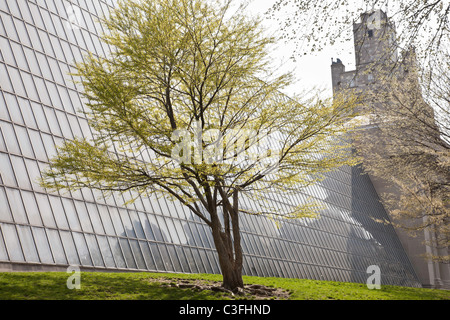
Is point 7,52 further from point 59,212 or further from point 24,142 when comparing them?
point 59,212

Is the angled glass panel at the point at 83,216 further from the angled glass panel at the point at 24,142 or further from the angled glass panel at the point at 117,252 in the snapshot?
the angled glass panel at the point at 24,142

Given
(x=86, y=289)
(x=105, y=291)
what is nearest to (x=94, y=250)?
(x=86, y=289)

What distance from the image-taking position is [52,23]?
27484 mm

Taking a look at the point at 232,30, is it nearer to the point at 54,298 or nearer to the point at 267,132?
the point at 267,132

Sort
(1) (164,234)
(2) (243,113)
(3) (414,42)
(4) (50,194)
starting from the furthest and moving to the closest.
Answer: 1. (1) (164,234)
2. (4) (50,194)
3. (2) (243,113)
4. (3) (414,42)

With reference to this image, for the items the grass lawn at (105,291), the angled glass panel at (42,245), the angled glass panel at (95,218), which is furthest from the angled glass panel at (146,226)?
the grass lawn at (105,291)

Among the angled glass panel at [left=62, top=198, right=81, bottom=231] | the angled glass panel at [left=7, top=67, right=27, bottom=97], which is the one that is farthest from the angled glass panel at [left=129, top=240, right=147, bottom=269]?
the angled glass panel at [left=7, top=67, right=27, bottom=97]

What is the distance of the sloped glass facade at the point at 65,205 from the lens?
Result: 20094 mm

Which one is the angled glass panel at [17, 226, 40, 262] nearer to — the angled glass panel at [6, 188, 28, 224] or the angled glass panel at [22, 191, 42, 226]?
the angled glass panel at [6, 188, 28, 224]

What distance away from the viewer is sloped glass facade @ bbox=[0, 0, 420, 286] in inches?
791

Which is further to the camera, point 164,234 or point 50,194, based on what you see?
point 164,234

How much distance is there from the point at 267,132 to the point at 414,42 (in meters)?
6.38

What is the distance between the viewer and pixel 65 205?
71.5ft
